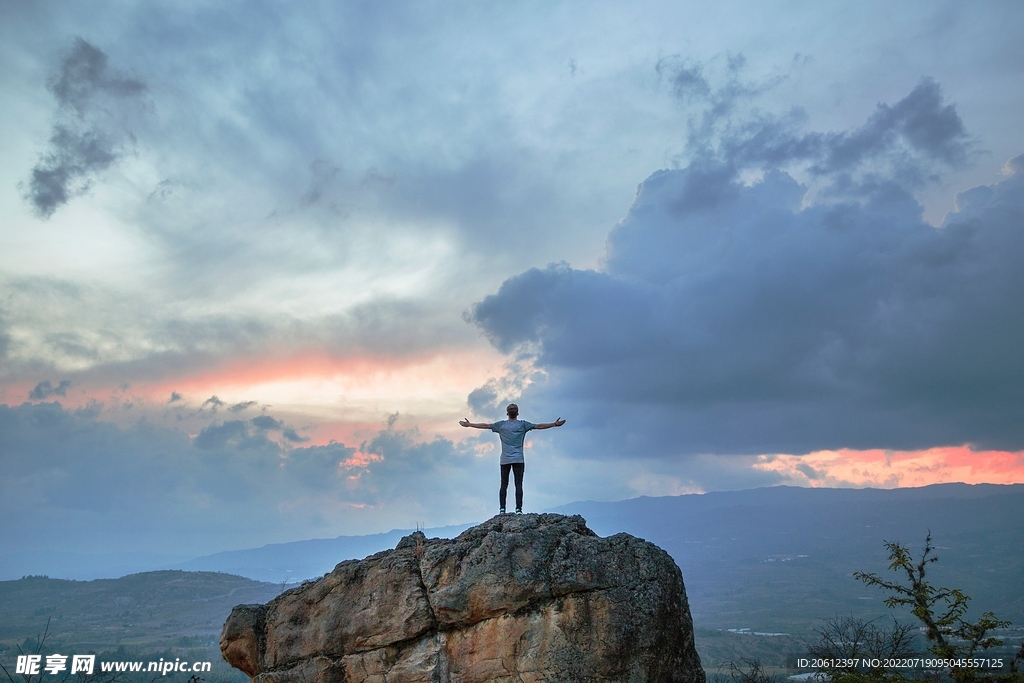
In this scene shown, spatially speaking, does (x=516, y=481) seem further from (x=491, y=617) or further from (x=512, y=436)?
(x=491, y=617)

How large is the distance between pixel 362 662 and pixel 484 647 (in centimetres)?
316

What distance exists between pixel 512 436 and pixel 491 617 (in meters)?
5.59

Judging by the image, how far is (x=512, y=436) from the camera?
2173cm

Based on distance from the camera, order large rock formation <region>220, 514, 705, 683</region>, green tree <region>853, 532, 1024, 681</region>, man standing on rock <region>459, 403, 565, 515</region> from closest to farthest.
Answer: large rock formation <region>220, 514, 705, 683</region>
man standing on rock <region>459, 403, 565, 515</region>
green tree <region>853, 532, 1024, 681</region>

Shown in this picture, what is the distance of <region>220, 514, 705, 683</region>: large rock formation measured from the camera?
17.0m

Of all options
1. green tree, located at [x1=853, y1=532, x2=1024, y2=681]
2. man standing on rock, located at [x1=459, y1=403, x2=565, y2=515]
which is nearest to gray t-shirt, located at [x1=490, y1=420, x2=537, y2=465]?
man standing on rock, located at [x1=459, y1=403, x2=565, y2=515]

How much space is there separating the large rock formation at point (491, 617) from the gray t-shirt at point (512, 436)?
2.61 meters

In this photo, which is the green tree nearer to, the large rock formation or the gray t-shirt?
the large rock formation

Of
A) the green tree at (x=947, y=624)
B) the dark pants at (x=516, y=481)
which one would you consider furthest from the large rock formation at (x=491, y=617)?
the green tree at (x=947, y=624)

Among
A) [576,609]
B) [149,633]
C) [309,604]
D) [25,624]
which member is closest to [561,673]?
[576,609]

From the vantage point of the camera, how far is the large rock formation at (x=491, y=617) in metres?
17.0

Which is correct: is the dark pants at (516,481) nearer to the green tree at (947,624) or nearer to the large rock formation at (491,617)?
the large rock formation at (491,617)

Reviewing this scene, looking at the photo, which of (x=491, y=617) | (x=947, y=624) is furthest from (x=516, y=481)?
(x=947, y=624)

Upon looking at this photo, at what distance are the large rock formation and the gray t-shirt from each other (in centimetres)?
261
